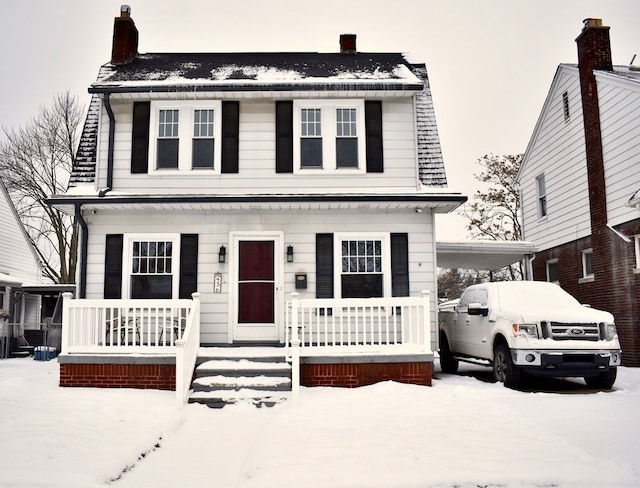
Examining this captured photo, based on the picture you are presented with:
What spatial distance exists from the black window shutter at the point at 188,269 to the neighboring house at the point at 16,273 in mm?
12619

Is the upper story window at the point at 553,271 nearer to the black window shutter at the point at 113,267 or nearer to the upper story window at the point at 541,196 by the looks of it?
the upper story window at the point at 541,196

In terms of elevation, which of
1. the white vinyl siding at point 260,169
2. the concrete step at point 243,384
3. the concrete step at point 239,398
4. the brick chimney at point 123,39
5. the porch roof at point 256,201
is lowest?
the concrete step at point 239,398

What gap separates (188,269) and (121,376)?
270cm

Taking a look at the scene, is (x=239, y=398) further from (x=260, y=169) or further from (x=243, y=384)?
(x=260, y=169)

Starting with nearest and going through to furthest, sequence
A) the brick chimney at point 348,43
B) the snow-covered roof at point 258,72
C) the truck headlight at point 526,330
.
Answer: the truck headlight at point 526,330, the snow-covered roof at point 258,72, the brick chimney at point 348,43

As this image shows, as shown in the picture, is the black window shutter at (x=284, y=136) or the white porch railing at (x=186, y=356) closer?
the white porch railing at (x=186, y=356)

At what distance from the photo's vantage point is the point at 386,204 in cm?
1106

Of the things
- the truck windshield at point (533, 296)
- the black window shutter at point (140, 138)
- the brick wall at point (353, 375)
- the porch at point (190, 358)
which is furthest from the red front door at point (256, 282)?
the truck windshield at point (533, 296)

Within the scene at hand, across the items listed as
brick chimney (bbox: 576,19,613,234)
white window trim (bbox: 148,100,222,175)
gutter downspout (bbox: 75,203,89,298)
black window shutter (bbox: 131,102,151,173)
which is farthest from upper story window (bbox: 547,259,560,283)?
gutter downspout (bbox: 75,203,89,298)

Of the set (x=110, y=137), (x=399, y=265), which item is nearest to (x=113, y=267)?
(x=110, y=137)

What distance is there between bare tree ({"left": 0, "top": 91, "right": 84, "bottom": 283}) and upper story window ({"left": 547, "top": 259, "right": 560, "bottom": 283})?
21.4 metres

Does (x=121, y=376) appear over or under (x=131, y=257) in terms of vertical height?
under

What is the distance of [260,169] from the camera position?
11.7 metres

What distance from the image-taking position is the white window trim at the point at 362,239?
11234 mm
